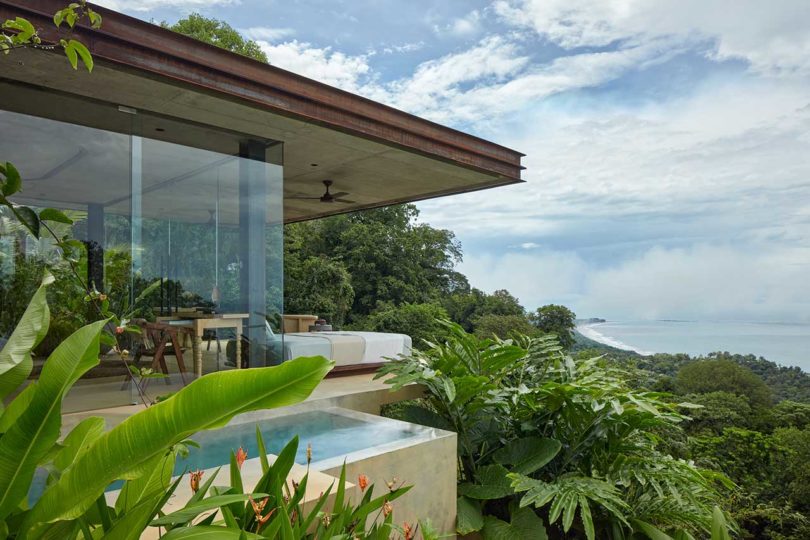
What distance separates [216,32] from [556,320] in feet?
37.9

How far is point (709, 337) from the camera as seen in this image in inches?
382

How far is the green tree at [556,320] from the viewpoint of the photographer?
12.0 m

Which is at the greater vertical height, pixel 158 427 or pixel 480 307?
pixel 158 427

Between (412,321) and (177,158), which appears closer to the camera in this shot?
(177,158)

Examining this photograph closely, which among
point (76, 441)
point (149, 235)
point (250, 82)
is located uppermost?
point (250, 82)

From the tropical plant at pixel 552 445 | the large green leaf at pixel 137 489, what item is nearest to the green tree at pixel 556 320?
the tropical plant at pixel 552 445

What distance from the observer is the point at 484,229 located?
19.1 metres

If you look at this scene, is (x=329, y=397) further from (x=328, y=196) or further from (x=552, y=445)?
(x=328, y=196)

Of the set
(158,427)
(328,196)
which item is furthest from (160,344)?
(158,427)

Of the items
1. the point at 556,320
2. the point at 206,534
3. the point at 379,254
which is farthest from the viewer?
A: the point at 379,254

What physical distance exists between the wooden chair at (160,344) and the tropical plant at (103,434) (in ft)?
10.6

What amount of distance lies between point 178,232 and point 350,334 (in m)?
2.49

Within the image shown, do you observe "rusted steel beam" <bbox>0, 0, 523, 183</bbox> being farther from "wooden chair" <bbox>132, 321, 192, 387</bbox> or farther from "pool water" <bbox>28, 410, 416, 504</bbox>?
"pool water" <bbox>28, 410, 416, 504</bbox>

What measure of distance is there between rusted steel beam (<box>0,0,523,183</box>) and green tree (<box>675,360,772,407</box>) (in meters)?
3.96
